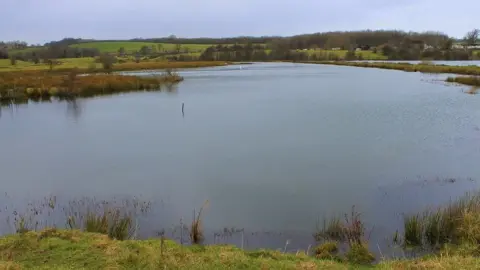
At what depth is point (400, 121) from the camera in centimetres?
1445

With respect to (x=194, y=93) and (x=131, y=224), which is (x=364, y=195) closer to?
(x=131, y=224)

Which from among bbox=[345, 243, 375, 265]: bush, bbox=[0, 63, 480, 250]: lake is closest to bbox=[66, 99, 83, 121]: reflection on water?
bbox=[0, 63, 480, 250]: lake

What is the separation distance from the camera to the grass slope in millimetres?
4203

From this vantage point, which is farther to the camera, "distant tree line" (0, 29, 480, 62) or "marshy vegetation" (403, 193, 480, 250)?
"distant tree line" (0, 29, 480, 62)

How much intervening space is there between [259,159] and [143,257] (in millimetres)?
5834

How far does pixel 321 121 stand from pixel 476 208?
29.2ft

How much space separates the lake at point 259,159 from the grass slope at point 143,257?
1077mm

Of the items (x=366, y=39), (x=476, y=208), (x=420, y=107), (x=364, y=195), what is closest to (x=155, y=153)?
(x=364, y=195)

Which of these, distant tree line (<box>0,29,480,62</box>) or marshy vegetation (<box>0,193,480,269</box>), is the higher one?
distant tree line (<box>0,29,480,62</box>)

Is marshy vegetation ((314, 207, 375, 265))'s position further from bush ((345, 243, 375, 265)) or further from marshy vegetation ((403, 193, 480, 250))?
marshy vegetation ((403, 193, 480, 250))

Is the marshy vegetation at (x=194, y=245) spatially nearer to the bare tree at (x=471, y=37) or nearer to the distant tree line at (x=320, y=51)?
the distant tree line at (x=320, y=51)

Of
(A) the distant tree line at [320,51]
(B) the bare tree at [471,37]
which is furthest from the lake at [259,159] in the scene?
(B) the bare tree at [471,37]

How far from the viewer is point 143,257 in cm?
439

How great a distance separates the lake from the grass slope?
3.53 ft
